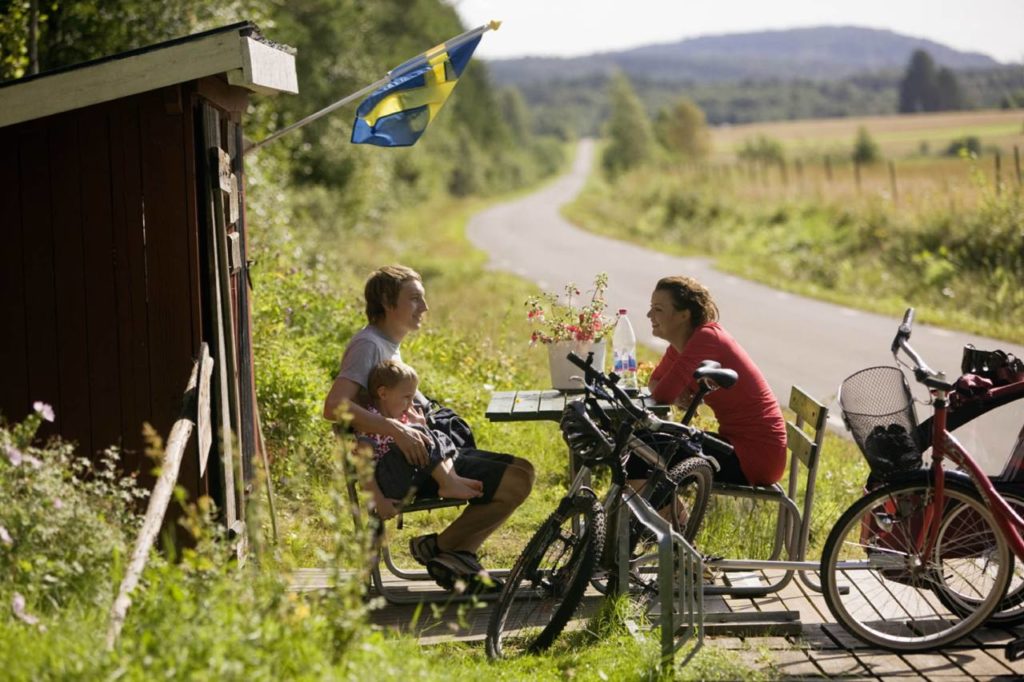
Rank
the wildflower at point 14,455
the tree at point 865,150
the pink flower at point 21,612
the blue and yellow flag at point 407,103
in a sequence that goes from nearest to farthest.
A: the pink flower at point 21,612 → the wildflower at point 14,455 → the blue and yellow flag at point 407,103 → the tree at point 865,150

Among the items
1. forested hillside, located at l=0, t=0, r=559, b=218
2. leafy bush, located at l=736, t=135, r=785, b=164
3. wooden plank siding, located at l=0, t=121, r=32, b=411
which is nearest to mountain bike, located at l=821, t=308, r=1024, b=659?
wooden plank siding, located at l=0, t=121, r=32, b=411

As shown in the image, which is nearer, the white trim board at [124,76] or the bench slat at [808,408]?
the white trim board at [124,76]

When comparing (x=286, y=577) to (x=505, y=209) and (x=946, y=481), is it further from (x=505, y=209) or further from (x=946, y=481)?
(x=505, y=209)

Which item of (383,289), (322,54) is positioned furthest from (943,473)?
(322,54)

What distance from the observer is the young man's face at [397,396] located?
555 cm

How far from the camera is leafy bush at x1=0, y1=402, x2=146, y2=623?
3.86 m

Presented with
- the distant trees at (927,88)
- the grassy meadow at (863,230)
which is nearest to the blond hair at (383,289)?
the grassy meadow at (863,230)

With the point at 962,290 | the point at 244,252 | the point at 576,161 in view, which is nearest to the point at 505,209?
the point at 962,290

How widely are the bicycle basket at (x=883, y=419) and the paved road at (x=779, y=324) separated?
71cm

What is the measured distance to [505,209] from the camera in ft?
183

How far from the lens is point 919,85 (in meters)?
104

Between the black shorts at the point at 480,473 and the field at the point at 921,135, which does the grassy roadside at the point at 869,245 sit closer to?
the black shorts at the point at 480,473

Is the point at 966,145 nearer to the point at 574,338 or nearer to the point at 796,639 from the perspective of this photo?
the point at 574,338

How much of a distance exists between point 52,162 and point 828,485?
504 centimetres
